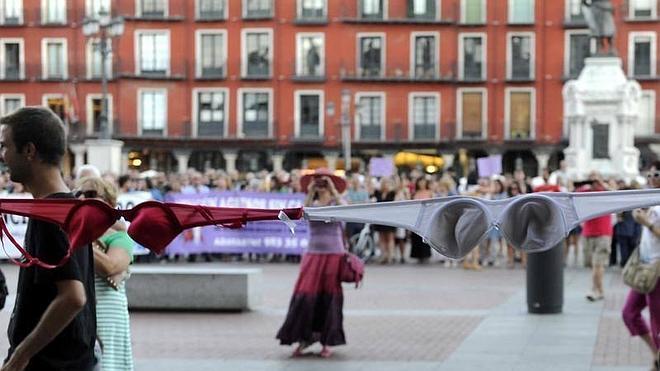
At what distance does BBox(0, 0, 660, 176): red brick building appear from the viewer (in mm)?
60750

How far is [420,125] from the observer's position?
61.2 meters

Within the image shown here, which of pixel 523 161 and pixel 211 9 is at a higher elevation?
pixel 211 9

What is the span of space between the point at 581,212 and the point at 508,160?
58181 millimetres

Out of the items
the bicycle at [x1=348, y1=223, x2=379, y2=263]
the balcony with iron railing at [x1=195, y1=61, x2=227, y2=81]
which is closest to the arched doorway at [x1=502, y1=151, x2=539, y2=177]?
the balcony with iron railing at [x1=195, y1=61, x2=227, y2=81]

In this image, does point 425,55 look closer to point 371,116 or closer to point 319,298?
point 371,116

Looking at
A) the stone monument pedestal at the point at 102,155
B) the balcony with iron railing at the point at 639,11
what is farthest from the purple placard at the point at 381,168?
the balcony with iron railing at the point at 639,11

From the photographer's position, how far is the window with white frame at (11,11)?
62.2m

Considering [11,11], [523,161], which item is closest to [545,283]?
[523,161]

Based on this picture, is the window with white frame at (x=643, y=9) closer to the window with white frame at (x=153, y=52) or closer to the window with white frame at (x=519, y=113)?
the window with white frame at (x=519, y=113)

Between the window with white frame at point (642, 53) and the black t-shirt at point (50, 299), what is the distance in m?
58.3

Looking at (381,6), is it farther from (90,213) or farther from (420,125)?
(90,213)

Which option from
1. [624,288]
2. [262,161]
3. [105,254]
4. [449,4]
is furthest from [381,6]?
[105,254]

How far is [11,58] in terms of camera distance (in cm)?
6247

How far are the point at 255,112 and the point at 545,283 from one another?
48.6 meters
